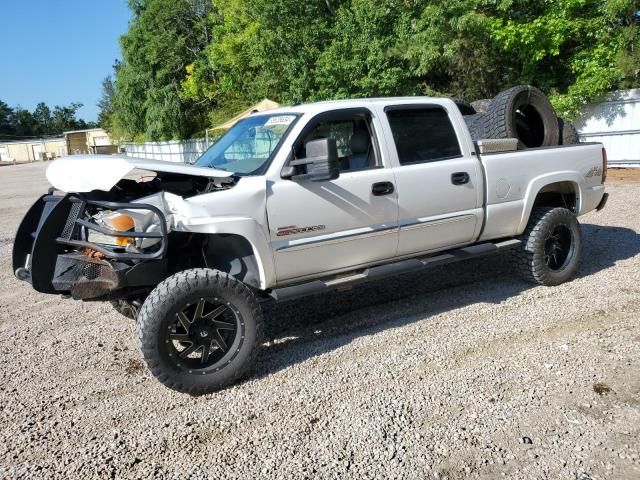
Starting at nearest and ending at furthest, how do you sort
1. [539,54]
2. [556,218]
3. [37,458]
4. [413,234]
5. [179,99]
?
[37,458] → [413,234] → [556,218] → [539,54] → [179,99]

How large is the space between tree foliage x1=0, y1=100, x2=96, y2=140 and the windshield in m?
133

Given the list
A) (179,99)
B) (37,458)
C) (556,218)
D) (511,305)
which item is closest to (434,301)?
(511,305)

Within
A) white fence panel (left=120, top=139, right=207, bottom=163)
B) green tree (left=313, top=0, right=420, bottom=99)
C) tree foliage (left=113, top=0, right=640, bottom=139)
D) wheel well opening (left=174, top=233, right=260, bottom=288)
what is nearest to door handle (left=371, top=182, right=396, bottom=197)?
wheel well opening (left=174, top=233, right=260, bottom=288)

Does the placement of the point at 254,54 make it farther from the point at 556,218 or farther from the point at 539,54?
the point at 556,218

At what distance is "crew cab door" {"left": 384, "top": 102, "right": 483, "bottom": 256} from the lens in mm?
4566

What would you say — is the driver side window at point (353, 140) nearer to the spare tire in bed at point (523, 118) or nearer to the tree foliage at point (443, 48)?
the spare tire in bed at point (523, 118)

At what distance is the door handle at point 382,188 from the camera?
14.2 ft

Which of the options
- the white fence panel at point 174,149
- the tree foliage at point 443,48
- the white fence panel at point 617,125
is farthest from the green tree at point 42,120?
the white fence panel at point 617,125

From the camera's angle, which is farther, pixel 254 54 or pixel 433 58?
pixel 254 54

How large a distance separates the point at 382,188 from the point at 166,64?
40.1m

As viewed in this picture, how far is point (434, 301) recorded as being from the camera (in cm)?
532

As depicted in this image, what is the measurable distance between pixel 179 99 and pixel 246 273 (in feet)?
127

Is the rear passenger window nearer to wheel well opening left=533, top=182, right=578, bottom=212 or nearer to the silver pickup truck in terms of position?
the silver pickup truck

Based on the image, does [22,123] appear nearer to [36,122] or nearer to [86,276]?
[36,122]
